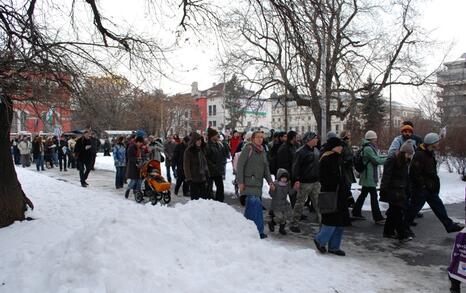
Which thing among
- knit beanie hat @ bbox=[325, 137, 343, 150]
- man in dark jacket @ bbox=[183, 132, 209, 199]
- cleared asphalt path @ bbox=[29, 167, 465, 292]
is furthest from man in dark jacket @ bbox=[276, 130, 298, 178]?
knit beanie hat @ bbox=[325, 137, 343, 150]

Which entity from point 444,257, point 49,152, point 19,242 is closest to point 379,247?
point 444,257

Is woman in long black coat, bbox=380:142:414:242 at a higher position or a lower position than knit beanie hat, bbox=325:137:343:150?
lower

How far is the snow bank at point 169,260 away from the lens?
14.5 ft

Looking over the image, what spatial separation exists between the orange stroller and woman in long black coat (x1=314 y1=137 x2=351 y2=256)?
17.9ft

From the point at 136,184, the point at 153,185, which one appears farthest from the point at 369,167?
the point at 136,184

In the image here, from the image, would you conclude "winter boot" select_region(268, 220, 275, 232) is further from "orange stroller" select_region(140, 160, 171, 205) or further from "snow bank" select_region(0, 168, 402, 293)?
"orange stroller" select_region(140, 160, 171, 205)

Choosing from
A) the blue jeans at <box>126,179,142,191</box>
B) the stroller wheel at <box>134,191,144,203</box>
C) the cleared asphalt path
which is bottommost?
the cleared asphalt path

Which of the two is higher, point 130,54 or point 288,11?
point 288,11

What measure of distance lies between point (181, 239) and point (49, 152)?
20.7 meters

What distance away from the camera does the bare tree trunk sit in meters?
7.54

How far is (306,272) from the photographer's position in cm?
544

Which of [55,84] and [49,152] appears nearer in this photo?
[55,84]

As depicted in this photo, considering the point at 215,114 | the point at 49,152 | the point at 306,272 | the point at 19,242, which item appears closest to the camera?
the point at 306,272

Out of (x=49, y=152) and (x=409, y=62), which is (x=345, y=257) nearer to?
(x=409, y=62)
